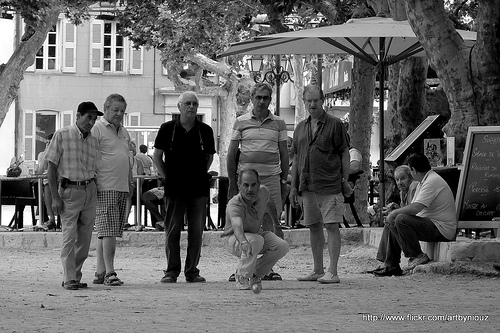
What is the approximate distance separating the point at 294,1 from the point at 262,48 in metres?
5.78

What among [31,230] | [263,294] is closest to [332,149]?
[263,294]

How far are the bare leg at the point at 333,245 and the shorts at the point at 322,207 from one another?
3.4 inches

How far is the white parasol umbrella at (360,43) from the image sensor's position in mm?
15727

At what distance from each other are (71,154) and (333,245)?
103 inches

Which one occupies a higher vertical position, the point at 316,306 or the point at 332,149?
the point at 332,149

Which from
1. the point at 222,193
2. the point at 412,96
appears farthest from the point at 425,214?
the point at 412,96

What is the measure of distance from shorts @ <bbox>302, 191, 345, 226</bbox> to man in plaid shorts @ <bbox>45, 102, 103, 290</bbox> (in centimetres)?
205

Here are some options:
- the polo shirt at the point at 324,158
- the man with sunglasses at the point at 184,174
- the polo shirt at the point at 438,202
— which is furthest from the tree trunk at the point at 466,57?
the man with sunglasses at the point at 184,174

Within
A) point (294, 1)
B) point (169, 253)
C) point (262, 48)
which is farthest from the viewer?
point (294, 1)

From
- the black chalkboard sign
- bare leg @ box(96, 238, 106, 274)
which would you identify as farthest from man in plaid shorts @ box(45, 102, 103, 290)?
the black chalkboard sign

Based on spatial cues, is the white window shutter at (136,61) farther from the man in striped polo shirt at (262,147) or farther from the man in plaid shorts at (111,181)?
the man in plaid shorts at (111,181)

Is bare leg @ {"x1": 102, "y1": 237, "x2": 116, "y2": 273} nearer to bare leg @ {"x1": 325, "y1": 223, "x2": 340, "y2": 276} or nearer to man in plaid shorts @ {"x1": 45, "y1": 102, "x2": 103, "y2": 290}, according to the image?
man in plaid shorts @ {"x1": 45, "y1": 102, "x2": 103, "y2": 290}

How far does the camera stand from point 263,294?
10.9 metres

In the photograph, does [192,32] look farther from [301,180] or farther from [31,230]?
[301,180]
